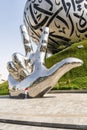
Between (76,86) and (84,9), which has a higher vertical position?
(84,9)

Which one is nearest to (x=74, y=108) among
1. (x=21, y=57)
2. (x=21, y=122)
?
(x=21, y=122)

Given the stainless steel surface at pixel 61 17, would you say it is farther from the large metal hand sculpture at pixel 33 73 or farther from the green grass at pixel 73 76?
the large metal hand sculpture at pixel 33 73

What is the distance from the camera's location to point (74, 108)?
10922mm

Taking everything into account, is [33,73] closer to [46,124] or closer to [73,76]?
[46,124]

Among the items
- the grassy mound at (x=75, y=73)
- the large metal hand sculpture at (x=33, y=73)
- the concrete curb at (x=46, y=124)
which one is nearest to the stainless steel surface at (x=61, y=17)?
the grassy mound at (x=75, y=73)

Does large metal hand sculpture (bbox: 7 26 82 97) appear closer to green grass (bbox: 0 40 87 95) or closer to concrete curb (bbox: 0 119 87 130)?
green grass (bbox: 0 40 87 95)

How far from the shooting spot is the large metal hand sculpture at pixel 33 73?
49.8 feet

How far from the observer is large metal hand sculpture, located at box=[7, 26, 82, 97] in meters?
15.2

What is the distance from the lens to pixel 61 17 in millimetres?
31641

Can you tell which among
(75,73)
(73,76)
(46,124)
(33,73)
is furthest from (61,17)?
(46,124)

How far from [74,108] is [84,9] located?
2198 centimetres

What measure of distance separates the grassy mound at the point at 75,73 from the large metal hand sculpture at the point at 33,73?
4585mm

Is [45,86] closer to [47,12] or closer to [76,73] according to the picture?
[76,73]

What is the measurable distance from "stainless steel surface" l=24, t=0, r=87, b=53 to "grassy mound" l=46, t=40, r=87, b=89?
338cm
